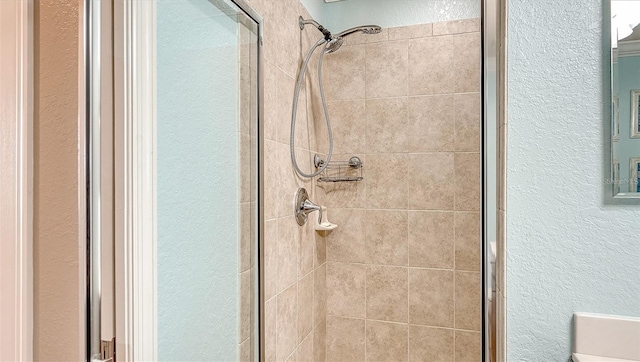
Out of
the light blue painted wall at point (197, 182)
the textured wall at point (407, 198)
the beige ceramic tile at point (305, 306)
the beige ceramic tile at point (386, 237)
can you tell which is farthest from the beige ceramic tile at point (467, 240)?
the light blue painted wall at point (197, 182)

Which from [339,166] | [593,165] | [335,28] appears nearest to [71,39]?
[593,165]

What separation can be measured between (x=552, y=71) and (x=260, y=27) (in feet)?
2.82

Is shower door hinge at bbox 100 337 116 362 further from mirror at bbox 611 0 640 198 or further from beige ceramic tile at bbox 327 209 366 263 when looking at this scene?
beige ceramic tile at bbox 327 209 366 263

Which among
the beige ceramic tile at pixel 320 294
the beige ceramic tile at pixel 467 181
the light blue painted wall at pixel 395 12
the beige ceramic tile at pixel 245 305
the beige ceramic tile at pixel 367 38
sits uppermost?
the light blue painted wall at pixel 395 12

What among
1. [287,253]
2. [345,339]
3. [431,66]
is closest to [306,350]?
[345,339]

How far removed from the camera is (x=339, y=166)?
6.42 feet

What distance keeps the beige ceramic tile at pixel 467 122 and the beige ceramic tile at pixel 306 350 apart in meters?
1.14

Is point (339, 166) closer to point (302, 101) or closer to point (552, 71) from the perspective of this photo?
point (302, 101)

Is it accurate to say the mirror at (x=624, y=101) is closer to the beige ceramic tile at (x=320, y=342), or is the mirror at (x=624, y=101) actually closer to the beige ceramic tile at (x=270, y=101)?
the beige ceramic tile at (x=270, y=101)

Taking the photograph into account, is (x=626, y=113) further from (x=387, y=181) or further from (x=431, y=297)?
(x=431, y=297)

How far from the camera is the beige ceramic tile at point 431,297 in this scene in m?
1.79

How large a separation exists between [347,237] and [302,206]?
0.45 metres

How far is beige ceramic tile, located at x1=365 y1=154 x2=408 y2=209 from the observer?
1.87 metres

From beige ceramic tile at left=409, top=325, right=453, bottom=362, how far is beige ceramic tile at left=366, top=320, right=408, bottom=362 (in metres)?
0.04
